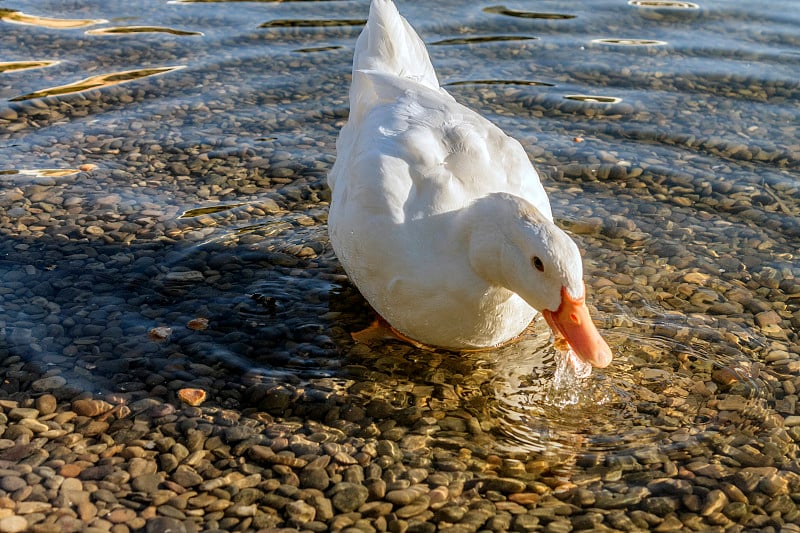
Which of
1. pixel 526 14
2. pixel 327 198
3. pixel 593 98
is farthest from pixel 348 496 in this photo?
pixel 526 14

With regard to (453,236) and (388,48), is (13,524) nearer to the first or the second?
(453,236)

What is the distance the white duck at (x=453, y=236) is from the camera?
4.15 metres

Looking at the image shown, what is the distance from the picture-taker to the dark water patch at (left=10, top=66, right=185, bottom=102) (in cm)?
830

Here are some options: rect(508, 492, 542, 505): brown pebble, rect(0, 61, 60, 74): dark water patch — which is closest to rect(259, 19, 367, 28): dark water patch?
rect(0, 61, 60, 74): dark water patch

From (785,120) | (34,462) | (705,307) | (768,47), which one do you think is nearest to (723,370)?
(705,307)

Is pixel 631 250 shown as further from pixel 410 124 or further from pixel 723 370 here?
pixel 410 124

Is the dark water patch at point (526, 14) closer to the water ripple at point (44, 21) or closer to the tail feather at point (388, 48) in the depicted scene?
the water ripple at point (44, 21)

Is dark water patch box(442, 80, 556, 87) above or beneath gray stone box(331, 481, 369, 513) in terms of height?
above

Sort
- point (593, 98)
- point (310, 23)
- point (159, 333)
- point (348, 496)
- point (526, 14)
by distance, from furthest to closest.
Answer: point (526, 14) → point (310, 23) → point (593, 98) → point (159, 333) → point (348, 496)

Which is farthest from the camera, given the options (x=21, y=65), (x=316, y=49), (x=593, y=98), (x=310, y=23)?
(x=310, y=23)

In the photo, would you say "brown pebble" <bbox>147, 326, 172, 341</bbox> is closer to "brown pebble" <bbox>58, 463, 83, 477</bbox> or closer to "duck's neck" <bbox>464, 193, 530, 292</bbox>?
"brown pebble" <bbox>58, 463, 83, 477</bbox>

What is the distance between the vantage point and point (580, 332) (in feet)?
13.5

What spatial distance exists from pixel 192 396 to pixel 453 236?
1.49m

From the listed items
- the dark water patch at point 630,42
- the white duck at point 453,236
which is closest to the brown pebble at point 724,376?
the white duck at point 453,236
